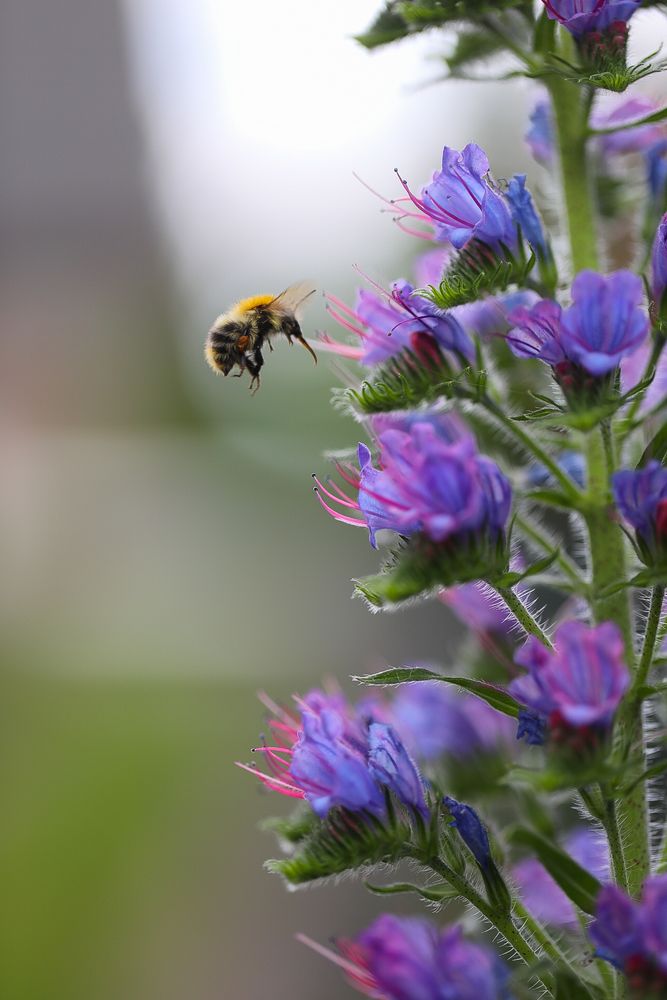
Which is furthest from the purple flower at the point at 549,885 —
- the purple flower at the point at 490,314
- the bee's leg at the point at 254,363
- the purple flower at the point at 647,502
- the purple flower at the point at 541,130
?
the purple flower at the point at 541,130

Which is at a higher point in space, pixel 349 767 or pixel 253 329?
pixel 253 329

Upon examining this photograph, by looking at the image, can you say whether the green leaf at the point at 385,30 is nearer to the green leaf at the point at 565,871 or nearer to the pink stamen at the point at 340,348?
the pink stamen at the point at 340,348

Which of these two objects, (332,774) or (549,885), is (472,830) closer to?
(332,774)

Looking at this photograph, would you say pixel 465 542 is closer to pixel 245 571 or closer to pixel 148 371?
pixel 245 571

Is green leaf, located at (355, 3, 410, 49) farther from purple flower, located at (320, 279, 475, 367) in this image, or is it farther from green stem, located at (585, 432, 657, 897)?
green stem, located at (585, 432, 657, 897)

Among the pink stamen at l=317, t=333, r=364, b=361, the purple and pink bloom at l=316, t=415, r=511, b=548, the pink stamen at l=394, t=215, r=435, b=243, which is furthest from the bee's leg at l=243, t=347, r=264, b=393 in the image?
the purple and pink bloom at l=316, t=415, r=511, b=548

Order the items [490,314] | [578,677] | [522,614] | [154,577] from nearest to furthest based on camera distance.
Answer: [578,677]
[522,614]
[490,314]
[154,577]

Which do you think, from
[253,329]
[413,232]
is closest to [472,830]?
[413,232]
